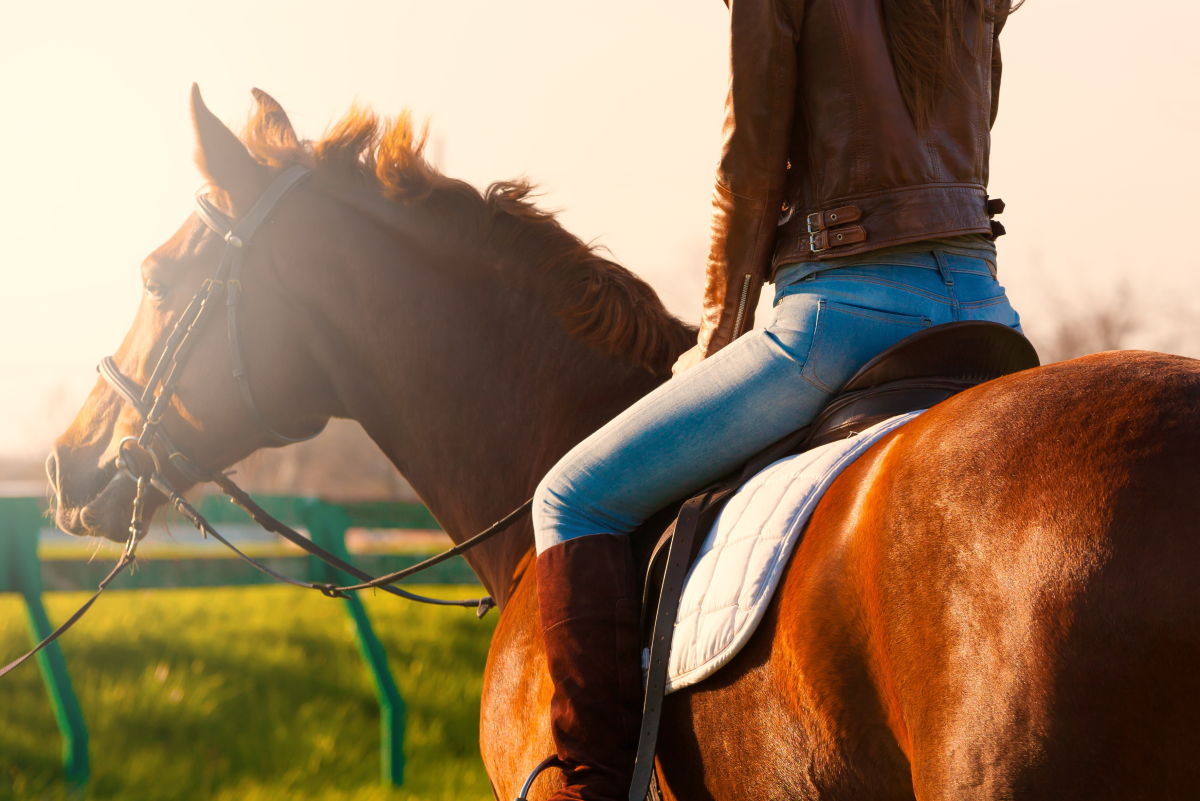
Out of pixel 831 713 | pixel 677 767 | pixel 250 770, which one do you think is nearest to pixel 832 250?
pixel 831 713

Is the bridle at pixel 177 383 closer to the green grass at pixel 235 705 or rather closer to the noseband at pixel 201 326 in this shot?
the noseband at pixel 201 326

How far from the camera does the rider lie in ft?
7.36

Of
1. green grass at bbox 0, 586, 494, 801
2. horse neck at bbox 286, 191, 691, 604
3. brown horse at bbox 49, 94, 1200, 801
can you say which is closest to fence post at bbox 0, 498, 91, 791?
green grass at bbox 0, 586, 494, 801

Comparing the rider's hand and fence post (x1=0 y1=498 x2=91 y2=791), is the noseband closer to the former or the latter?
the rider's hand

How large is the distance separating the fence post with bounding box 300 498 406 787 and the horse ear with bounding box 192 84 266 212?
321 cm

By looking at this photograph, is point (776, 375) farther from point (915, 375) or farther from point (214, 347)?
point (214, 347)

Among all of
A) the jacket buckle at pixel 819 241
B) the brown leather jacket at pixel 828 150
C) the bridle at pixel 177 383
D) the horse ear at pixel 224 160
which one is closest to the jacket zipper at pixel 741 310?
the brown leather jacket at pixel 828 150

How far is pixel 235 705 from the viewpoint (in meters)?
6.56

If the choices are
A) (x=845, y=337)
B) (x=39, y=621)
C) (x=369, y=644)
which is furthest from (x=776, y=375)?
(x=369, y=644)

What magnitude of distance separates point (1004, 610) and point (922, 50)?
4.19ft

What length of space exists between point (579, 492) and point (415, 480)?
1.21 m

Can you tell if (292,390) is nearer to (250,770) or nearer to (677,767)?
(677,767)

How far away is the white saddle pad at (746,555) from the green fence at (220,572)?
4.40 metres

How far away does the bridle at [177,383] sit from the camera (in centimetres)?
341
